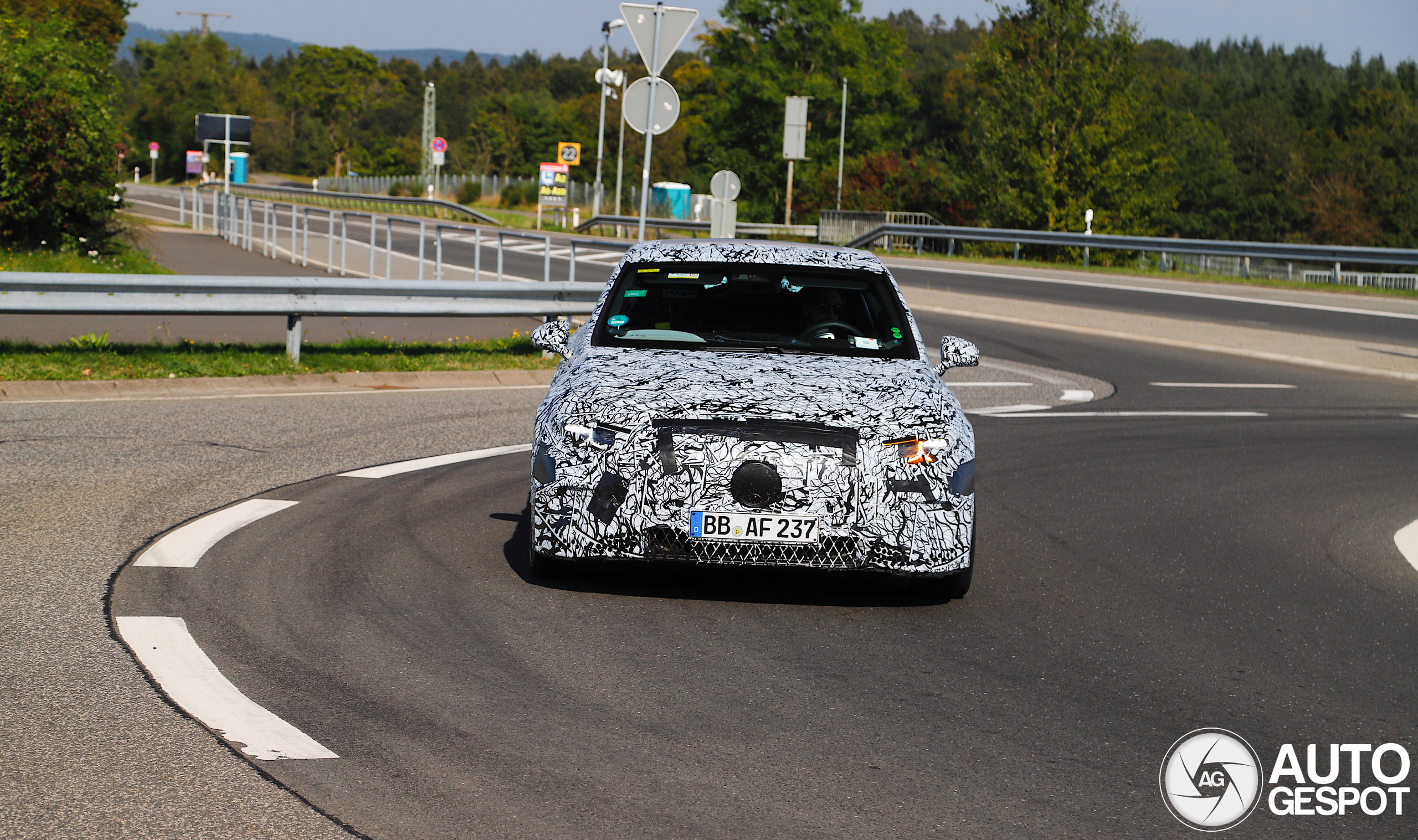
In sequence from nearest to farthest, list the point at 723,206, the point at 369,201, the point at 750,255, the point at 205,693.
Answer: the point at 205,693 → the point at 750,255 → the point at 723,206 → the point at 369,201

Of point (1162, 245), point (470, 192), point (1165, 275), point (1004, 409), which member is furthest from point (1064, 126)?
point (1004, 409)

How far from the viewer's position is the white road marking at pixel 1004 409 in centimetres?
1246

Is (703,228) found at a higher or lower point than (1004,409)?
higher

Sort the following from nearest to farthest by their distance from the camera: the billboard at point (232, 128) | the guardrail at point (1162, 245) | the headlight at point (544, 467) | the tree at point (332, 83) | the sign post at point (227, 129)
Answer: the headlight at point (544, 467) < the guardrail at point (1162, 245) < the sign post at point (227, 129) < the billboard at point (232, 128) < the tree at point (332, 83)

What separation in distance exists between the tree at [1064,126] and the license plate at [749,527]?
5373 centimetres

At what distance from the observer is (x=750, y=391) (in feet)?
18.5

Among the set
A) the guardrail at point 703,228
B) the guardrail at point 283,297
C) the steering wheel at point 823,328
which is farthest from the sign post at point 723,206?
the guardrail at point 703,228

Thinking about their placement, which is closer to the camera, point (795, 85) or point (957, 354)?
point (957, 354)

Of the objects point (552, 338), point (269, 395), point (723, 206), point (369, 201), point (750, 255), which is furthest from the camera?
point (369, 201)

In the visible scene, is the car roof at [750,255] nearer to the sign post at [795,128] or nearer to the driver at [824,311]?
the driver at [824,311]

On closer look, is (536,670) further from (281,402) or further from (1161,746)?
(281,402)

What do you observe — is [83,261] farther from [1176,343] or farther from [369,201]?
[369,201]

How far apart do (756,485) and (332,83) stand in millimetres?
161876

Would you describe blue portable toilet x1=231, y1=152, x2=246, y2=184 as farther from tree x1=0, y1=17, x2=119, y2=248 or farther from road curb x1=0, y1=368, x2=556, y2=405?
road curb x1=0, y1=368, x2=556, y2=405
